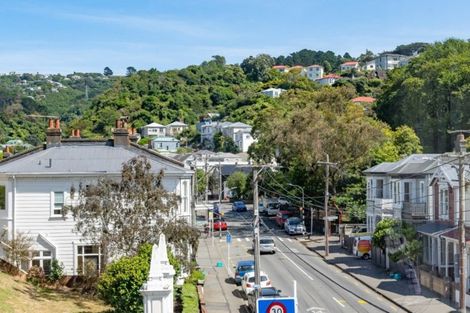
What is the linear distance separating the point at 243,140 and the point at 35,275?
10925cm

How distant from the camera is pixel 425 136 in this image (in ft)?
261

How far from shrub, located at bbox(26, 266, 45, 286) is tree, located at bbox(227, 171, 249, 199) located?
63474mm

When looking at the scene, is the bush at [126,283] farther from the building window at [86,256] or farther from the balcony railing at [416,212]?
the balcony railing at [416,212]

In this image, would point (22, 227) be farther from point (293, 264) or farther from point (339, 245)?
point (339, 245)

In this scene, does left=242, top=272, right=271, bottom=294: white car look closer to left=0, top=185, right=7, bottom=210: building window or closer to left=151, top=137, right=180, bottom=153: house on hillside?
left=0, top=185, right=7, bottom=210: building window

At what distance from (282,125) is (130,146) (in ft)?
85.0

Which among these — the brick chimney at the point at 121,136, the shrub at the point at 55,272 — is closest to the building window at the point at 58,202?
the shrub at the point at 55,272

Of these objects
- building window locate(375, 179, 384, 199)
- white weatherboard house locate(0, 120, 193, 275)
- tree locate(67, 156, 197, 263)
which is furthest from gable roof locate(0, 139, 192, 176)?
building window locate(375, 179, 384, 199)

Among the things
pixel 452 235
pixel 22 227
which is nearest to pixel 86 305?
pixel 22 227

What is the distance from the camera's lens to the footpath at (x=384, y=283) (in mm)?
32750

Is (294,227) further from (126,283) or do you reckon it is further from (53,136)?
(126,283)

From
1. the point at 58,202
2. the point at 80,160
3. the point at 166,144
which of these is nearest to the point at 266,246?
the point at 80,160

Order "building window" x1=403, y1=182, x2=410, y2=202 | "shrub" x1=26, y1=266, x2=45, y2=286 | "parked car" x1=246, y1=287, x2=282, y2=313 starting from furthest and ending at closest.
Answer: "building window" x1=403, y1=182, x2=410, y2=202, "shrub" x1=26, y1=266, x2=45, y2=286, "parked car" x1=246, y1=287, x2=282, y2=313

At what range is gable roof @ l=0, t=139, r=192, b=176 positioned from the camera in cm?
3431
